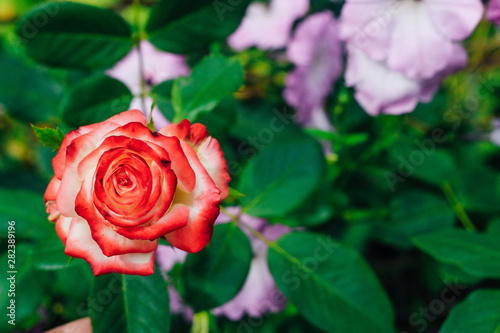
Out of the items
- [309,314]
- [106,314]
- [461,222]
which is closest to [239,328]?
[309,314]

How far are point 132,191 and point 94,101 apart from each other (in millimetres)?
288

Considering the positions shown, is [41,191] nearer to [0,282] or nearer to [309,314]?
[0,282]

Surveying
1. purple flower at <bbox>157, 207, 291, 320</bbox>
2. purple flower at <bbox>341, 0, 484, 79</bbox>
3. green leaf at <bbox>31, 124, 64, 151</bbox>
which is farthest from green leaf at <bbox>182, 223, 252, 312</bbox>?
purple flower at <bbox>341, 0, 484, 79</bbox>

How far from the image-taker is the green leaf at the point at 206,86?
→ 1.54 ft

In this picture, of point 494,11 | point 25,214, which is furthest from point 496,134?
point 25,214

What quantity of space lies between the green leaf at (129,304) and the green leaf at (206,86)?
0.62ft

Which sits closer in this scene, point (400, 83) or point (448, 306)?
point (400, 83)

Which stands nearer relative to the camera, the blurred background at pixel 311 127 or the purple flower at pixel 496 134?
the blurred background at pixel 311 127

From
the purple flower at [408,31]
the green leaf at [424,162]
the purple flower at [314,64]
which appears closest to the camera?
the purple flower at [408,31]

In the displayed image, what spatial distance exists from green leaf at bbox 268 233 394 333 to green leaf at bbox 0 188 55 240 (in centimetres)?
39

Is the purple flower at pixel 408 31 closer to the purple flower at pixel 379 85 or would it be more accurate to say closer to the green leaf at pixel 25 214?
the purple flower at pixel 379 85

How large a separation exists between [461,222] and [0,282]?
88 centimetres

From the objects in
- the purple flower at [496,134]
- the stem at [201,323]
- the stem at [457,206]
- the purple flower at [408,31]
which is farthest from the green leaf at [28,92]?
the purple flower at [496,134]

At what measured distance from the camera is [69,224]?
0.37 m
